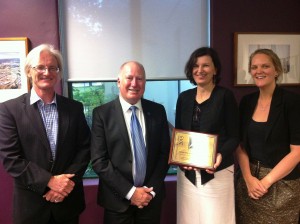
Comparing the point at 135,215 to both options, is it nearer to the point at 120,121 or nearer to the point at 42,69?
the point at 120,121

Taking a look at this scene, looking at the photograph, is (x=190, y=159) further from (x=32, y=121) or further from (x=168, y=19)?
(x=168, y=19)

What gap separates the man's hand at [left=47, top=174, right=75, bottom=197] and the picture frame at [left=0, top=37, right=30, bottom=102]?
3.82 ft

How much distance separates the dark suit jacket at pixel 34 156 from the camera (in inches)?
64.8

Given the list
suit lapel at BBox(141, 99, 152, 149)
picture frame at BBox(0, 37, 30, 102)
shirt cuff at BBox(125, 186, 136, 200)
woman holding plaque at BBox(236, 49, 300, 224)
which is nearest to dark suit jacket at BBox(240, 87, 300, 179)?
woman holding plaque at BBox(236, 49, 300, 224)

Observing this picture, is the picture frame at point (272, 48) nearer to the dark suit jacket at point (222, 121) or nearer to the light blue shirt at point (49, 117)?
the dark suit jacket at point (222, 121)

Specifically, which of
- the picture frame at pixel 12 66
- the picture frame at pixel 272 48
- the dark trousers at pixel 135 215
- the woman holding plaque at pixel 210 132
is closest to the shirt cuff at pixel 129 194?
the dark trousers at pixel 135 215

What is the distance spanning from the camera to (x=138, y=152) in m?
1.81

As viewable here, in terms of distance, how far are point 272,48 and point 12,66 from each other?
2.58 m

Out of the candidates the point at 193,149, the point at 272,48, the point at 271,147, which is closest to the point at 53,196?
the point at 193,149

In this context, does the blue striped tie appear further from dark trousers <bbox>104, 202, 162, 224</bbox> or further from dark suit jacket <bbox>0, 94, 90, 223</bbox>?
dark suit jacket <bbox>0, 94, 90, 223</bbox>

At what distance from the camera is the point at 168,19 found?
262 cm

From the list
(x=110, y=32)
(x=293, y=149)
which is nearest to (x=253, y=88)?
(x=293, y=149)

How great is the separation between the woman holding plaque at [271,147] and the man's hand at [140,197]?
0.81m

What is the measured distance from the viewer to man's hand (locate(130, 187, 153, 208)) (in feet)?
Answer: 5.73
